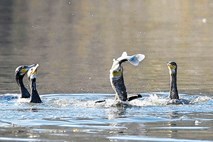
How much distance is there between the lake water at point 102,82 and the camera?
16281mm

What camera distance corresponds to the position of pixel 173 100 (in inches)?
789

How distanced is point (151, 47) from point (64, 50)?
346 cm

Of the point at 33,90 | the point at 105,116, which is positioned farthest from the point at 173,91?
the point at 33,90

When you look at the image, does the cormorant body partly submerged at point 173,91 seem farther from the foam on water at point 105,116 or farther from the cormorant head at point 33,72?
the cormorant head at point 33,72

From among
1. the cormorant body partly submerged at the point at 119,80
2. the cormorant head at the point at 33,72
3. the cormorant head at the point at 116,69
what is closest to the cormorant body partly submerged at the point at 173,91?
the cormorant body partly submerged at the point at 119,80

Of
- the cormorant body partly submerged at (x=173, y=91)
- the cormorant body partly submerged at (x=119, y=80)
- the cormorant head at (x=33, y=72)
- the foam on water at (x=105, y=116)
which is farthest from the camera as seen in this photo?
the cormorant head at (x=33, y=72)

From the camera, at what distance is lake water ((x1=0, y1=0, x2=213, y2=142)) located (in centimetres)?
1628

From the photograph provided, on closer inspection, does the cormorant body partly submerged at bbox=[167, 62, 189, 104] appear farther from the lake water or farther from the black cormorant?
the black cormorant

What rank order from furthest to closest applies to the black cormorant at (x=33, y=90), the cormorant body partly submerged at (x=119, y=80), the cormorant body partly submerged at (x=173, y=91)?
the black cormorant at (x=33, y=90) → the cormorant body partly submerged at (x=173, y=91) → the cormorant body partly submerged at (x=119, y=80)

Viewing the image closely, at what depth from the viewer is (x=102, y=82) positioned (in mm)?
25094

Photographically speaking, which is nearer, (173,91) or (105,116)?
(105,116)

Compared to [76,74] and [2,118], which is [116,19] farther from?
[2,118]

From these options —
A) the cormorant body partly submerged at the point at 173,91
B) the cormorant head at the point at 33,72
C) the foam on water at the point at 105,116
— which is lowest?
the foam on water at the point at 105,116

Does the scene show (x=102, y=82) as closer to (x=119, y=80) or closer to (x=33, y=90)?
(x=33, y=90)
